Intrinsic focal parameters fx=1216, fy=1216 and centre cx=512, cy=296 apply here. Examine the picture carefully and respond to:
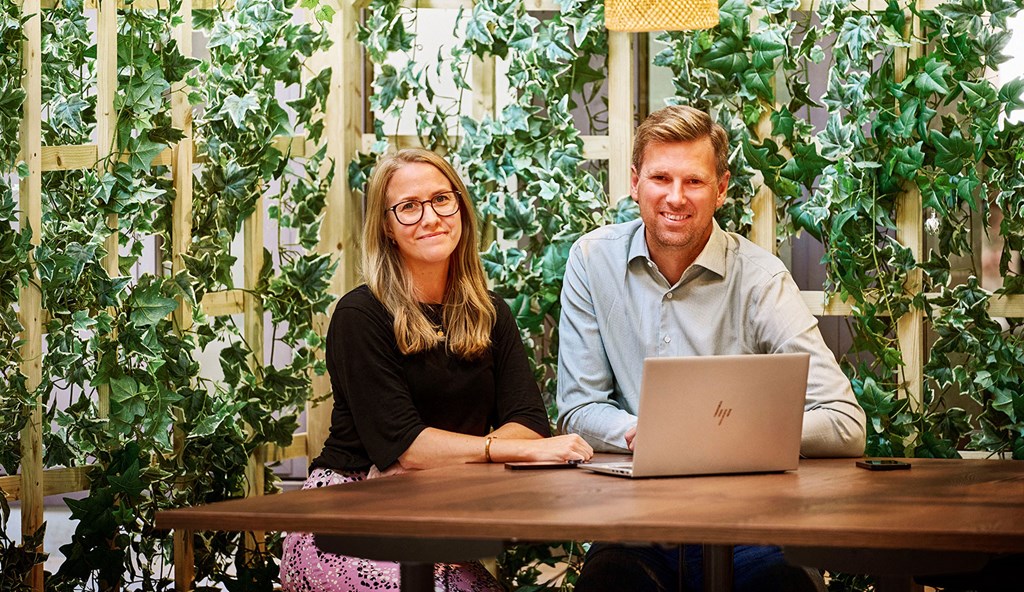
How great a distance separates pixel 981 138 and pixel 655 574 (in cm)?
149

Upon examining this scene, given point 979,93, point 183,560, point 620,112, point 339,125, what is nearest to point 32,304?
point 183,560

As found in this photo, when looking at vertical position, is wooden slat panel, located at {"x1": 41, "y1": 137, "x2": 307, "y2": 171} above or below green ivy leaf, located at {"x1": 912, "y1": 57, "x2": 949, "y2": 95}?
below

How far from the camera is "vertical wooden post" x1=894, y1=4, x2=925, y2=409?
10.1 ft

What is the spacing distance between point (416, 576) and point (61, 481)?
1.54 m

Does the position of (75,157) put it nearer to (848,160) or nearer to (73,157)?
(73,157)

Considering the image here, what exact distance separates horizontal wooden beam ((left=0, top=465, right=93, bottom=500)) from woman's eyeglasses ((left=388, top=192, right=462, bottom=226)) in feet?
3.62

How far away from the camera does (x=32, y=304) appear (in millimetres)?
2928

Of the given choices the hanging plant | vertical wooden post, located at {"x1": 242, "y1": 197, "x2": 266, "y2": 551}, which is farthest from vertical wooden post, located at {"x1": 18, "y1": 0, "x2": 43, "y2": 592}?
the hanging plant

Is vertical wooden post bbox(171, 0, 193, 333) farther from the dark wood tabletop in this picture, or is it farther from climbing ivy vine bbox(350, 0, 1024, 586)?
the dark wood tabletop

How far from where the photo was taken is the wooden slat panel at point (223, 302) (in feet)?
10.6

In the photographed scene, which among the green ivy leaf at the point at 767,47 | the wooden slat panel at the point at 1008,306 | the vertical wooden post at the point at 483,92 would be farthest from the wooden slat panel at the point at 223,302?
the wooden slat panel at the point at 1008,306

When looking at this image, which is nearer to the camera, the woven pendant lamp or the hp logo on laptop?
the hp logo on laptop

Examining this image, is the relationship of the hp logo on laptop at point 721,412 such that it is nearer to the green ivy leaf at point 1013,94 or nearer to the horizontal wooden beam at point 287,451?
the green ivy leaf at point 1013,94

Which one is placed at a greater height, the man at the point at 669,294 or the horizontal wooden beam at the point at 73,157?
the horizontal wooden beam at the point at 73,157
